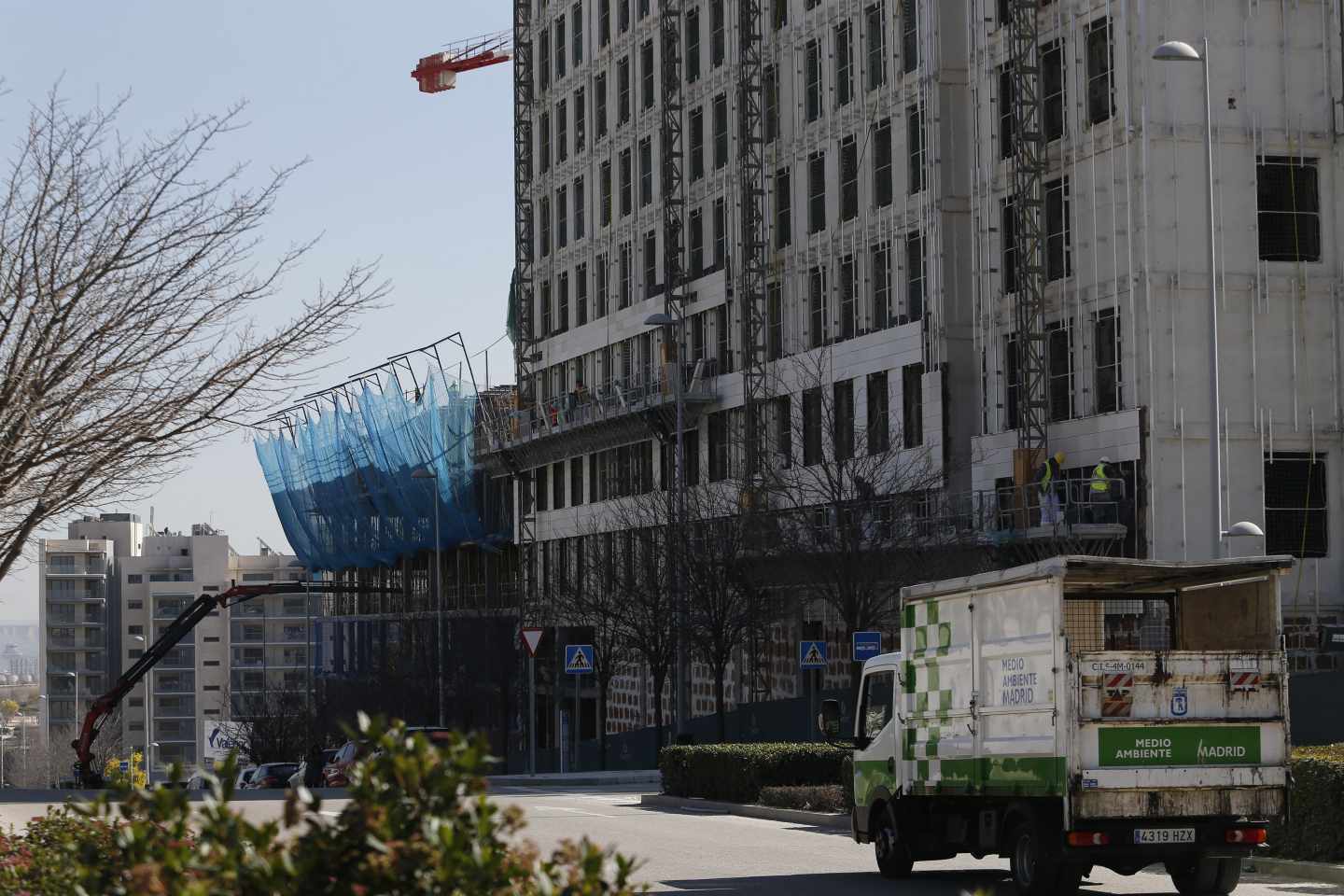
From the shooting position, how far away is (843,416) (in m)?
55.8

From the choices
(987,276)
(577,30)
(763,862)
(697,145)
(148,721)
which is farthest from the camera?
(148,721)

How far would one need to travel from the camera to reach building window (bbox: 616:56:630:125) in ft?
233

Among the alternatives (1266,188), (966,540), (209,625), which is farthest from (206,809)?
(209,625)

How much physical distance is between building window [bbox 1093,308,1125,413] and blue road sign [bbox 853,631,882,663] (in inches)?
568

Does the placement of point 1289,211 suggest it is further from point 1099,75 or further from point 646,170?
point 646,170

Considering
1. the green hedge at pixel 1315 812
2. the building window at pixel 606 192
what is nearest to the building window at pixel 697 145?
the building window at pixel 606 192

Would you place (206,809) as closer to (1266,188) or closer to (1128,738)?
(1128,738)

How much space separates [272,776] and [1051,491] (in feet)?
93.9

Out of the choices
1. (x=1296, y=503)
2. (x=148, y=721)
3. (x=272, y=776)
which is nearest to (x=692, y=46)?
(x=272, y=776)

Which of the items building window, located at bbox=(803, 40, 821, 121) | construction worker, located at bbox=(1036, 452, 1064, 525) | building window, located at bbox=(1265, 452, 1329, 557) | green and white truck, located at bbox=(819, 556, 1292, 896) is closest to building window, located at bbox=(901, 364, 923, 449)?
construction worker, located at bbox=(1036, 452, 1064, 525)

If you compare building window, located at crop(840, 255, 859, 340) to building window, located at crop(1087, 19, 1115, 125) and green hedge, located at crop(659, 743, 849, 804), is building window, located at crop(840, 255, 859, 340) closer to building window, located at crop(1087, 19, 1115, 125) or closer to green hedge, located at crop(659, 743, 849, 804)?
building window, located at crop(1087, 19, 1115, 125)

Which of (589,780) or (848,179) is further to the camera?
(848,179)

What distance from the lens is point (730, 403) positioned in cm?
6191

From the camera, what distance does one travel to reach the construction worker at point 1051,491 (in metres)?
44.6
